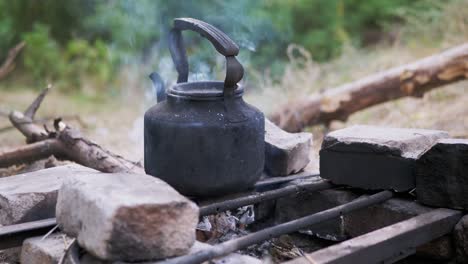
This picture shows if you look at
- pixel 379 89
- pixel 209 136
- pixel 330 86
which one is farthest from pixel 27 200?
pixel 330 86

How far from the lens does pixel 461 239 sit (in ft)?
9.46

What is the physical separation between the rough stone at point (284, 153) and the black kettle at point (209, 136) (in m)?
0.43

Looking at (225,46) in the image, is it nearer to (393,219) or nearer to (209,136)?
(209,136)

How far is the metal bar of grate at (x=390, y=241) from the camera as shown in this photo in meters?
2.32

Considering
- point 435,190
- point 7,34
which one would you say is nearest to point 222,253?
point 435,190

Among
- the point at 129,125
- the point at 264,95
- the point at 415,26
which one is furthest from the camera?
the point at 415,26

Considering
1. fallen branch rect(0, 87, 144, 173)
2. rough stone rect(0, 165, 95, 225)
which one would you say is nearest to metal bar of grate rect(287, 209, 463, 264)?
rough stone rect(0, 165, 95, 225)

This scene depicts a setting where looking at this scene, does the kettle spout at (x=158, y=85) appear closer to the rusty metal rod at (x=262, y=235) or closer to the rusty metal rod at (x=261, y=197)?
the rusty metal rod at (x=261, y=197)

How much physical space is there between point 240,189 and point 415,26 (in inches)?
303

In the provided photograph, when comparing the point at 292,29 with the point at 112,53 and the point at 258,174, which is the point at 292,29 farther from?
the point at 258,174

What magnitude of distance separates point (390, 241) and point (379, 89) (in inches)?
144

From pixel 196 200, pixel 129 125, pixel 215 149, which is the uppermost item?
pixel 215 149

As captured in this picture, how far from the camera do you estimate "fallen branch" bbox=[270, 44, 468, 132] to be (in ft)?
19.3

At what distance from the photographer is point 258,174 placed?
3109mm
